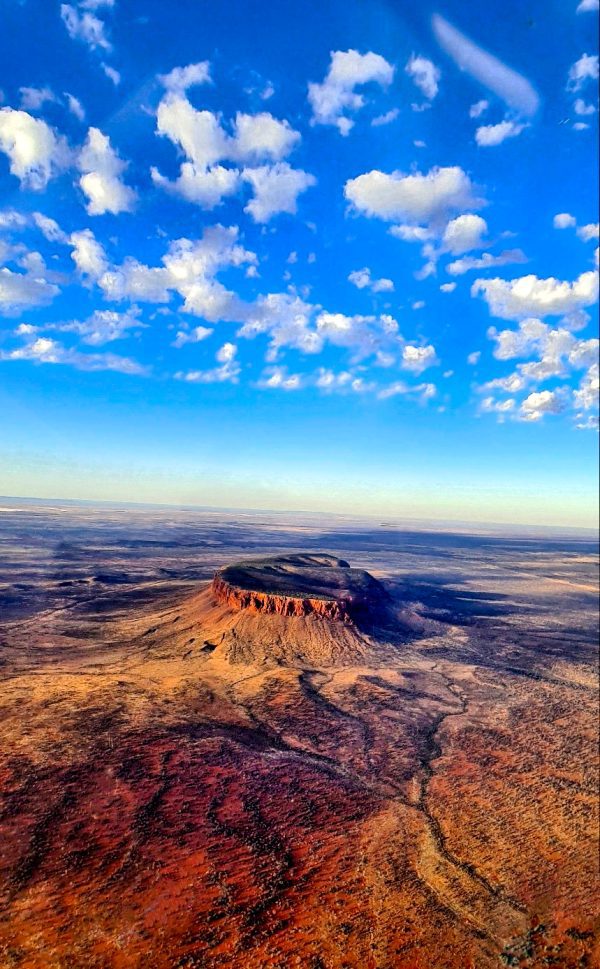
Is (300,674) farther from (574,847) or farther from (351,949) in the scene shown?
(351,949)

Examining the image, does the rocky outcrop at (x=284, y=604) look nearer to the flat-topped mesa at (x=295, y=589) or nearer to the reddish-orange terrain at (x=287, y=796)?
the flat-topped mesa at (x=295, y=589)

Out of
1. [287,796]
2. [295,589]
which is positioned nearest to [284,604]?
[295,589]

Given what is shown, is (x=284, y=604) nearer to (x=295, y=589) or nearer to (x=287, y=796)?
(x=295, y=589)

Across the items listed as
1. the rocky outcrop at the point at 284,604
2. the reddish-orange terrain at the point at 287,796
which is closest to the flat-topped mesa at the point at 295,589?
the rocky outcrop at the point at 284,604

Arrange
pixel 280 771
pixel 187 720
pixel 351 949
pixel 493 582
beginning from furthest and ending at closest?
pixel 493 582 < pixel 187 720 < pixel 280 771 < pixel 351 949

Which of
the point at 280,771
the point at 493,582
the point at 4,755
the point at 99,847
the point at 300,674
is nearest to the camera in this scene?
the point at 99,847

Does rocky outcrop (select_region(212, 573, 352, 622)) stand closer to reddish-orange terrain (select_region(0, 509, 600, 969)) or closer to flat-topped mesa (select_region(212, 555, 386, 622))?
flat-topped mesa (select_region(212, 555, 386, 622))

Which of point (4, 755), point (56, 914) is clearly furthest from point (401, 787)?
point (4, 755)

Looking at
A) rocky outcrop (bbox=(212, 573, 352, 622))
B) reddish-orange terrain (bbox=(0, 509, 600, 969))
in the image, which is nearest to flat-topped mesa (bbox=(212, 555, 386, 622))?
rocky outcrop (bbox=(212, 573, 352, 622))
